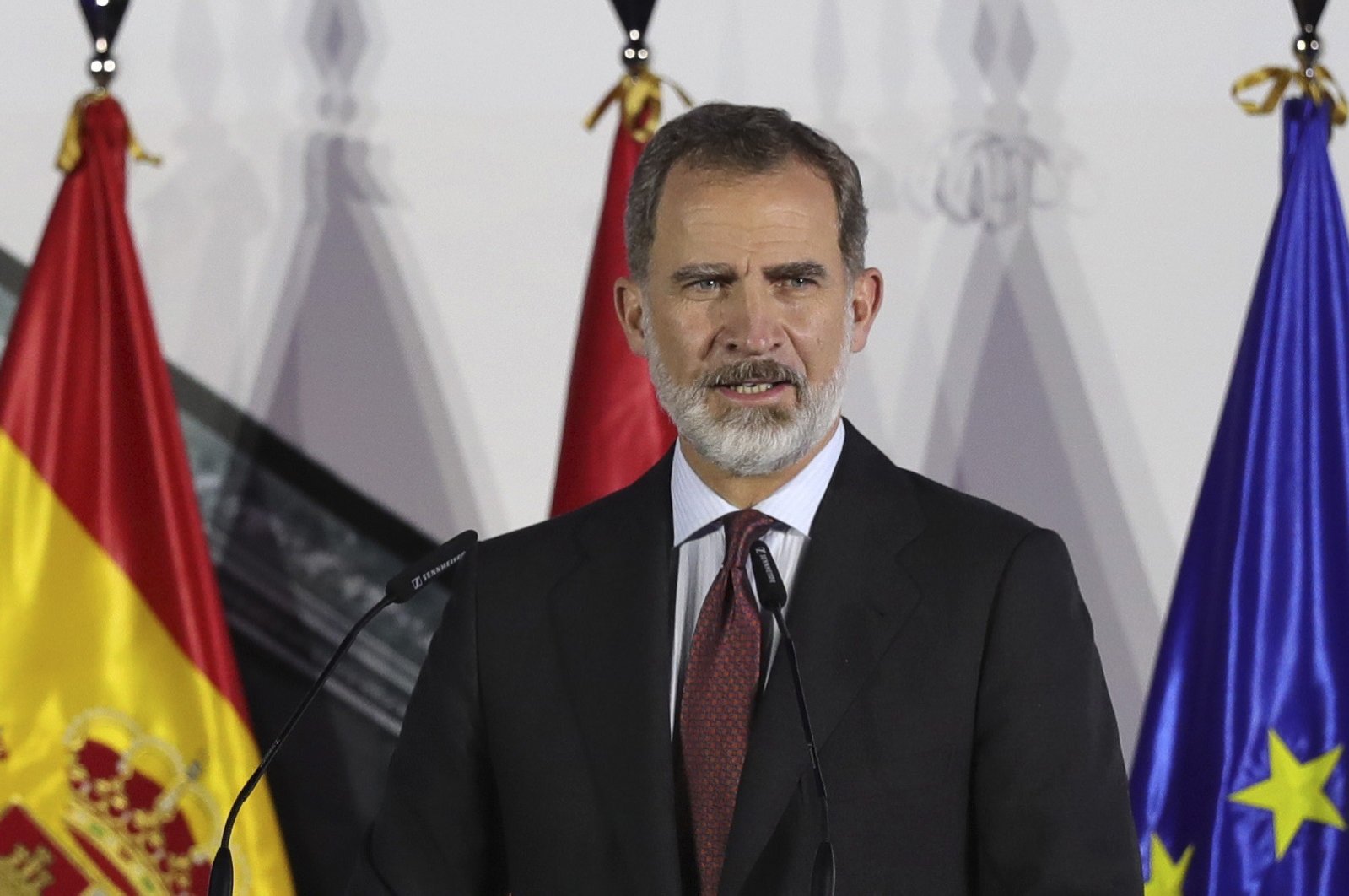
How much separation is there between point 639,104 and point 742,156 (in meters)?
0.94

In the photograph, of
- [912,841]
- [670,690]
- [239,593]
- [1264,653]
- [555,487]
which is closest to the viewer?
[912,841]

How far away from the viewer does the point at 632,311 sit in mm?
1781

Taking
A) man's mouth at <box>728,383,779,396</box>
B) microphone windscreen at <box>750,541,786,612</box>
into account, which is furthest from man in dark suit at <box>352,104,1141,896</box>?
microphone windscreen at <box>750,541,786,612</box>

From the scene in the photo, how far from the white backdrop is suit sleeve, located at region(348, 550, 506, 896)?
47.8 inches

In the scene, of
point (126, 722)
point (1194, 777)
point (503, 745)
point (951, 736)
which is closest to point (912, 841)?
point (951, 736)

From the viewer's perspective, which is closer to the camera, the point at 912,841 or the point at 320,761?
the point at 912,841

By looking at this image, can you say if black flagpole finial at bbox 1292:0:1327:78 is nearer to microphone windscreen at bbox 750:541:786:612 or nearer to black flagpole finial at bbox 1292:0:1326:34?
black flagpole finial at bbox 1292:0:1326:34

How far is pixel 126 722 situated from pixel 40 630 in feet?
0.63

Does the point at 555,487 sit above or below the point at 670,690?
above

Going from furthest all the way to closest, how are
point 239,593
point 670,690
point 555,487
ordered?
point 239,593
point 555,487
point 670,690

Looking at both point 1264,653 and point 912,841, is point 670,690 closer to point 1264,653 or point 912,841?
point 912,841

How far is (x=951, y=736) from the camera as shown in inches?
59.0

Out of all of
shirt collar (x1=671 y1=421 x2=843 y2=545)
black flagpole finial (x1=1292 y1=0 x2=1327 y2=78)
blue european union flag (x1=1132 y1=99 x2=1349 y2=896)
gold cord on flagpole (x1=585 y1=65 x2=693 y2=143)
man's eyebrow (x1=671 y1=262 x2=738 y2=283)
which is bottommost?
blue european union flag (x1=1132 y1=99 x2=1349 y2=896)

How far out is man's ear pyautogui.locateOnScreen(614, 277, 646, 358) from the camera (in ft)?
5.77
